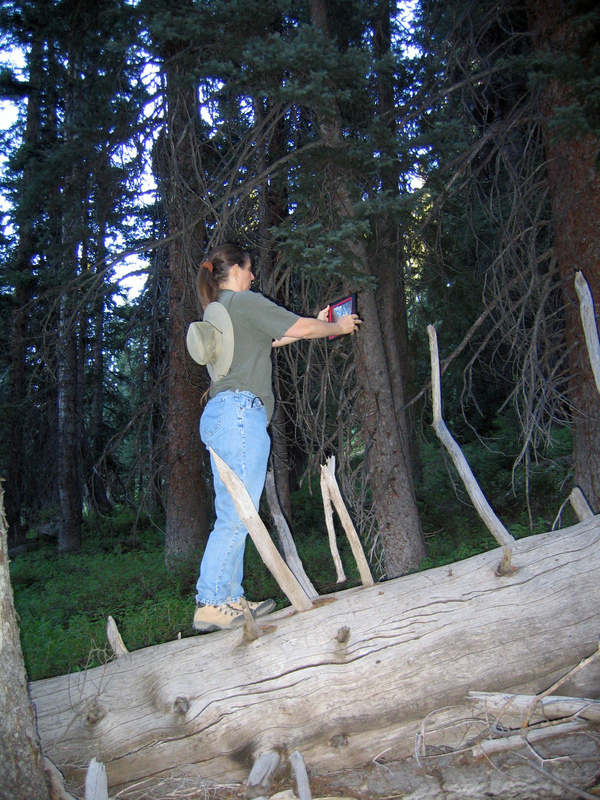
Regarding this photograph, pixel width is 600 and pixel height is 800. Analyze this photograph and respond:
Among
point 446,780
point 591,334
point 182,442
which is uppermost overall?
point 591,334

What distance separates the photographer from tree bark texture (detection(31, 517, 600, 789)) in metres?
2.92

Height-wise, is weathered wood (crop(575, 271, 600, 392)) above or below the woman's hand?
below

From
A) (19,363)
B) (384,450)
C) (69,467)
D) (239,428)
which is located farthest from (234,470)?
(19,363)

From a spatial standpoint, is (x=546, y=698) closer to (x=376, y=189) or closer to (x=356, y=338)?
(x=356, y=338)

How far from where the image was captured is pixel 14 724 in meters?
2.46

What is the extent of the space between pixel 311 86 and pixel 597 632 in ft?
14.4

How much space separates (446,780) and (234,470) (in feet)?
6.05

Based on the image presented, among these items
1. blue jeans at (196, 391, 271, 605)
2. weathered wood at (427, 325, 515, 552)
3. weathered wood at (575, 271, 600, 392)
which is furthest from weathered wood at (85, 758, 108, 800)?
weathered wood at (575, 271, 600, 392)

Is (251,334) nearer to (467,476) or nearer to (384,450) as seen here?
(467,476)

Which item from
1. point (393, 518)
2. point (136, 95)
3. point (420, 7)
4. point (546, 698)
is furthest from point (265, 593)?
point (420, 7)

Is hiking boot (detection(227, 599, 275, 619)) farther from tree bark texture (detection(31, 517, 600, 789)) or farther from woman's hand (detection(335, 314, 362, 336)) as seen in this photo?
woman's hand (detection(335, 314, 362, 336))

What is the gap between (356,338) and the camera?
5.61 m

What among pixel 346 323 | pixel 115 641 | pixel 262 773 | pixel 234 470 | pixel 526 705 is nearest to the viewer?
pixel 262 773

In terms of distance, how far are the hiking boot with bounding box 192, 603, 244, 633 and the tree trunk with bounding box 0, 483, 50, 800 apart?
100 cm
